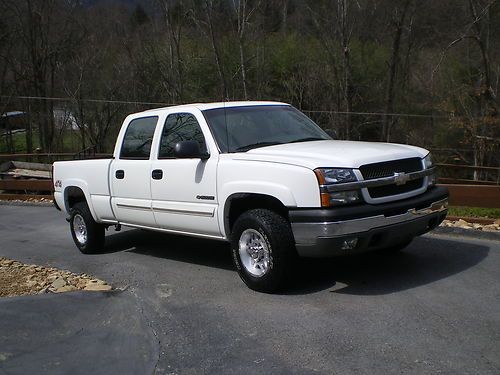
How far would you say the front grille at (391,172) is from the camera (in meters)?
5.20

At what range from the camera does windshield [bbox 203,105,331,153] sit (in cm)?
610

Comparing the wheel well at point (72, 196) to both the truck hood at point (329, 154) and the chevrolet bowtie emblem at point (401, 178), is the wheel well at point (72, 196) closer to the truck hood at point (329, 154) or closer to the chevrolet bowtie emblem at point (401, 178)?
the truck hood at point (329, 154)

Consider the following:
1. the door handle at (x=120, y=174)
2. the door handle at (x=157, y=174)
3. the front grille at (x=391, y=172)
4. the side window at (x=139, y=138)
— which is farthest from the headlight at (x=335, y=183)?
the door handle at (x=120, y=174)

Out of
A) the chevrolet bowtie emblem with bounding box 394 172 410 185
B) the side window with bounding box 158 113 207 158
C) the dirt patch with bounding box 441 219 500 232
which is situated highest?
the side window with bounding box 158 113 207 158

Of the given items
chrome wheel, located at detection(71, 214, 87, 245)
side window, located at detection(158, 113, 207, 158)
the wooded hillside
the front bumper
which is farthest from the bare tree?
the front bumper

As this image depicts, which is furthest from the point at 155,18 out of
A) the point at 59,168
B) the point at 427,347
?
the point at 427,347

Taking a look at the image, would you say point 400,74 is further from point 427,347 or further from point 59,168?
point 427,347

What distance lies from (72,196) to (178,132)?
2741 millimetres

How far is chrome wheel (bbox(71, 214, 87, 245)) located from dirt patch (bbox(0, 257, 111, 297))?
3.12 feet

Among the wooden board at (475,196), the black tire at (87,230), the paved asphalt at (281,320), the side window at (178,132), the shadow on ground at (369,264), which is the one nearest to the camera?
the paved asphalt at (281,320)

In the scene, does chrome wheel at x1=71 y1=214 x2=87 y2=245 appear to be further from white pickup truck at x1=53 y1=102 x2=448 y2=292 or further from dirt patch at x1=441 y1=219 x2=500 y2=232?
dirt patch at x1=441 y1=219 x2=500 y2=232

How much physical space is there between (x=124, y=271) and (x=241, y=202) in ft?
6.81

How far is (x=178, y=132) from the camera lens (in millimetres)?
6598

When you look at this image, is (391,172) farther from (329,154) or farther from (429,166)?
(429,166)
